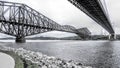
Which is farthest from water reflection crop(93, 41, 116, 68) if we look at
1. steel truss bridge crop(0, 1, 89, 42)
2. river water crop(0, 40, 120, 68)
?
steel truss bridge crop(0, 1, 89, 42)

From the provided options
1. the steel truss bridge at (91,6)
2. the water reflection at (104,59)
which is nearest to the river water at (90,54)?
the water reflection at (104,59)

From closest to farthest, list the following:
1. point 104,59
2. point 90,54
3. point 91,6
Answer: point 104,59 → point 90,54 → point 91,6

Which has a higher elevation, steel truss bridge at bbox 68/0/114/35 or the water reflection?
steel truss bridge at bbox 68/0/114/35

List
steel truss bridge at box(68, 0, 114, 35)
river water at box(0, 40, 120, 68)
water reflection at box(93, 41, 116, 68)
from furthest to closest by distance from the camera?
steel truss bridge at box(68, 0, 114, 35)
river water at box(0, 40, 120, 68)
water reflection at box(93, 41, 116, 68)

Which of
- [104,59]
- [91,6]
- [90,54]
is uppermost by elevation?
[91,6]

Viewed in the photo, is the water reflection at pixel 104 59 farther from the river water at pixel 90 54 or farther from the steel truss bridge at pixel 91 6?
the steel truss bridge at pixel 91 6

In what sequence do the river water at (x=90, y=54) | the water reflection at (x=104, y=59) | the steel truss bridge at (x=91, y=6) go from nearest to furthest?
the water reflection at (x=104, y=59) < the river water at (x=90, y=54) < the steel truss bridge at (x=91, y=6)

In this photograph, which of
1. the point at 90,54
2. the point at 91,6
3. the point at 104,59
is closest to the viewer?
the point at 104,59

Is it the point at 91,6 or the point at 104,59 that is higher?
the point at 91,6

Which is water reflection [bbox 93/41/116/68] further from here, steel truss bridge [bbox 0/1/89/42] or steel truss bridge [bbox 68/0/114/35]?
steel truss bridge [bbox 0/1/89/42]

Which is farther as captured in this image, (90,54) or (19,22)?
(19,22)

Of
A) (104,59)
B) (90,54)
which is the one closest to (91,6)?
(90,54)

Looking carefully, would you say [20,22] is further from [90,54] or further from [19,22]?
[90,54]

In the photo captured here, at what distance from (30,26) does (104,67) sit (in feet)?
203
